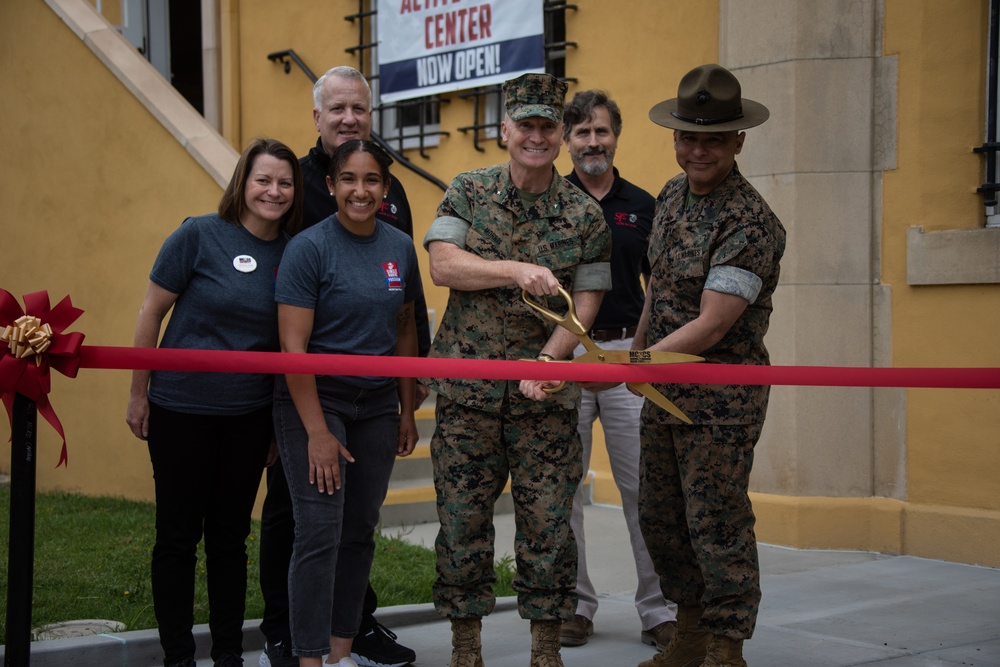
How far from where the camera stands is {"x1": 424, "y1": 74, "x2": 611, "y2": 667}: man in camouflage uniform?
3.97 meters

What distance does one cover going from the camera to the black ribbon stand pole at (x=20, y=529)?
128 inches

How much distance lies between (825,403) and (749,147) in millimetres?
1525

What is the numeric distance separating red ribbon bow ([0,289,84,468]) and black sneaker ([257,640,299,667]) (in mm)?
1343

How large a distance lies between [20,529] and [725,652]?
90.4 inches

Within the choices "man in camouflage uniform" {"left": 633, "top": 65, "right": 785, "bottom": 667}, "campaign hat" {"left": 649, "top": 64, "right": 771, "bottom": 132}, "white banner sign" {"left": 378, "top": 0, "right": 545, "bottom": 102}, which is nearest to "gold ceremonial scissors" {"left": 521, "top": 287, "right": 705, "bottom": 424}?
"man in camouflage uniform" {"left": 633, "top": 65, "right": 785, "bottom": 667}

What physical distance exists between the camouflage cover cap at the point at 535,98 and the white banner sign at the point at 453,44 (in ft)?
13.2

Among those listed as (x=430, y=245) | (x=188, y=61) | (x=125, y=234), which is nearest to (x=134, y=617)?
(x=430, y=245)

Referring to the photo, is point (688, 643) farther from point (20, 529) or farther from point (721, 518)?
point (20, 529)

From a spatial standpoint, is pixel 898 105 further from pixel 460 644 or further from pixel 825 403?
pixel 460 644

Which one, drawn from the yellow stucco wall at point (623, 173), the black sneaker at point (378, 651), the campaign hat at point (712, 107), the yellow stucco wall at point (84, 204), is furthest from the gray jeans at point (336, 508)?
the yellow stucco wall at point (84, 204)

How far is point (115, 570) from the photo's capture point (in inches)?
228

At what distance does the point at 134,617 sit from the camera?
485 centimetres

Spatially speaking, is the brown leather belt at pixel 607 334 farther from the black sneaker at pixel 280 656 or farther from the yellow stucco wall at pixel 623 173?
the yellow stucco wall at pixel 623 173

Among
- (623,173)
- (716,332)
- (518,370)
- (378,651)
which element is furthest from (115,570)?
(623,173)
